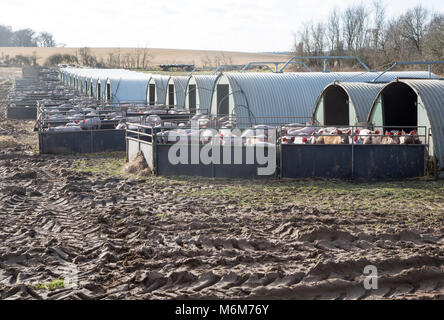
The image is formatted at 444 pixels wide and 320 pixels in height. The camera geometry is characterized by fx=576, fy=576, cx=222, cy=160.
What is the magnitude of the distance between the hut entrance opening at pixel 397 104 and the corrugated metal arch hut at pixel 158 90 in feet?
62.2

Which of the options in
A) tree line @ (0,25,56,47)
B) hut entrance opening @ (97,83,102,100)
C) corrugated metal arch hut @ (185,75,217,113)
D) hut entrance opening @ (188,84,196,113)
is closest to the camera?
corrugated metal arch hut @ (185,75,217,113)

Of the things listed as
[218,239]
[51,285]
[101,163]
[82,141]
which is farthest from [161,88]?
[51,285]

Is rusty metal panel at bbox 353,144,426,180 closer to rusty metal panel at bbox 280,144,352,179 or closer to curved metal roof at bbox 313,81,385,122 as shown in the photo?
rusty metal panel at bbox 280,144,352,179

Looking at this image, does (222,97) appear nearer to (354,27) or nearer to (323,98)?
(323,98)

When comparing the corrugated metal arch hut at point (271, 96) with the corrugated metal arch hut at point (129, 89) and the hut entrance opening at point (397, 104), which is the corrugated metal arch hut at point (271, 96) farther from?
the corrugated metal arch hut at point (129, 89)

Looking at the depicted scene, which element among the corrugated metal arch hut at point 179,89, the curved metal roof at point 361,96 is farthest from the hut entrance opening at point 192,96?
the curved metal roof at point 361,96

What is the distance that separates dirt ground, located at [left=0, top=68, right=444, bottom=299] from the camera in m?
7.23

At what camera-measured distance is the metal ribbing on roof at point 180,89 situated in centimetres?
3303

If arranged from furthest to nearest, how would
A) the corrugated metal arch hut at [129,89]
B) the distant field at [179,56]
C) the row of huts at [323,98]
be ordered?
1. the distant field at [179,56]
2. the corrugated metal arch hut at [129,89]
3. the row of huts at [323,98]

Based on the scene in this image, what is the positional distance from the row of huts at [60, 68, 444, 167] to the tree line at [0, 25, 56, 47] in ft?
551

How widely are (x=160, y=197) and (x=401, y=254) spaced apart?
249 inches

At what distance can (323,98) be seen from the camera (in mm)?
22219

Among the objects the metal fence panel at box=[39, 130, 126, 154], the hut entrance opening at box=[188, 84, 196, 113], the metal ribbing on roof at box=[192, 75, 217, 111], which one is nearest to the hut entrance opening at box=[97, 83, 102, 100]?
the hut entrance opening at box=[188, 84, 196, 113]
